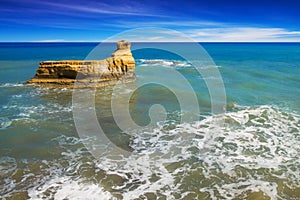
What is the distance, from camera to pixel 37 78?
24.7m

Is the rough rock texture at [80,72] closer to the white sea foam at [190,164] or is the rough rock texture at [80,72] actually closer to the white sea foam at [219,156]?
Result: the white sea foam at [190,164]

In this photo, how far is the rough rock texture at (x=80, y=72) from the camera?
22.9 metres

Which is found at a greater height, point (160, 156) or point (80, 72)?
point (80, 72)

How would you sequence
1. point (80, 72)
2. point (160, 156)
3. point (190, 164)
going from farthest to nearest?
point (80, 72) → point (160, 156) → point (190, 164)

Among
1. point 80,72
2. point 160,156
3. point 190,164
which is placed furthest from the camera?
point 80,72

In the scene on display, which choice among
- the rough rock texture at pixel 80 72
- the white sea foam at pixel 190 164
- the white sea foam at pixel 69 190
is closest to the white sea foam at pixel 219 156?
the white sea foam at pixel 190 164

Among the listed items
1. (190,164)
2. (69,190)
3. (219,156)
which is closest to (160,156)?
(190,164)

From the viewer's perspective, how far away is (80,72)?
22.9m

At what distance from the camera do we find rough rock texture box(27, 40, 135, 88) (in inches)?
903

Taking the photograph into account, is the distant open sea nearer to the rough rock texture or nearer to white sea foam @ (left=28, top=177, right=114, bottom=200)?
white sea foam @ (left=28, top=177, right=114, bottom=200)

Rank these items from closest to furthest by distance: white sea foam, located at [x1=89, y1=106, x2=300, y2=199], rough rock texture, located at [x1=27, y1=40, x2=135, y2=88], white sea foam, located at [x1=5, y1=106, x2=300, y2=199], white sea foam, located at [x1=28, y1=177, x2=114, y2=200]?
1. white sea foam, located at [x1=28, y1=177, x2=114, y2=200]
2. white sea foam, located at [x1=5, y1=106, x2=300, y2=199]
3. white sea foam, located at [x1=89, y1=106, x2=300, y2=199]
4. rough rock texture, located at [x1=27, y1=40, x2=135, y2=88]

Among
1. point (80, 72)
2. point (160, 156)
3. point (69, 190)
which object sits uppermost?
point (80, 72)

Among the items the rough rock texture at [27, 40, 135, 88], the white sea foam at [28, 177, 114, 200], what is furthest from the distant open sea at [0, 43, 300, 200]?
the rough rock texture at [27, 40, 135, 88]

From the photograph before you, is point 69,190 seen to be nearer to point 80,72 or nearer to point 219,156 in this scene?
point 219,156
